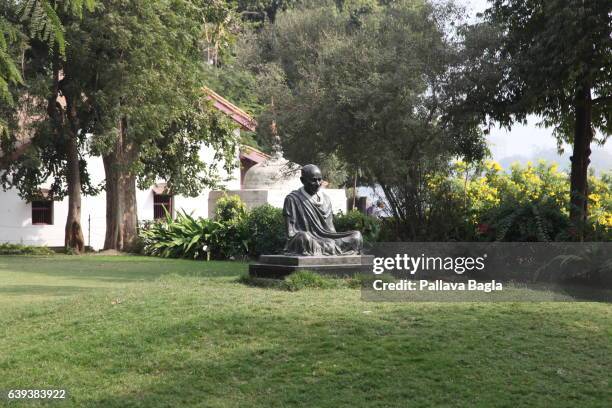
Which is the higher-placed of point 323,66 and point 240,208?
point 323,66

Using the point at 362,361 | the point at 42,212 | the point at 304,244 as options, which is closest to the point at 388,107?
the point at 304,244

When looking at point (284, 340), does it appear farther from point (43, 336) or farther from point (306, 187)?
point (306, 187)

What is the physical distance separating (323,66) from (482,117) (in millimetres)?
5577

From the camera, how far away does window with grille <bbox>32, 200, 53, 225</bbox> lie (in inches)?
1159

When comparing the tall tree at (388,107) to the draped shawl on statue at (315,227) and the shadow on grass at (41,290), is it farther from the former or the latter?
the shadow on grass at (41,290)

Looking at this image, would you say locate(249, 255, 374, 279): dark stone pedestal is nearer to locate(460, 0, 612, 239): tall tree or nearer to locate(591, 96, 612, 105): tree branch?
locate(460, 0, 612, 239): tall tree

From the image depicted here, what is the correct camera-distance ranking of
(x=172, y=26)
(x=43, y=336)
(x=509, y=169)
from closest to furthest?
(x=43, y=336) < (x=172, y=26) < (x=509, y=169)

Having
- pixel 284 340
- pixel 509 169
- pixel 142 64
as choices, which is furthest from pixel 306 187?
pixel 509 169

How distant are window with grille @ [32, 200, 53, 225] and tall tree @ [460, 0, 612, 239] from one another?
16.8m

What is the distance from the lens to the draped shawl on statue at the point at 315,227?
12656 mm

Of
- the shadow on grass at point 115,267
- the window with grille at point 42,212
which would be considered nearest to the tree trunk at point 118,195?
the shadow on grass at point 115,267

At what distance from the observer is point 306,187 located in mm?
13086

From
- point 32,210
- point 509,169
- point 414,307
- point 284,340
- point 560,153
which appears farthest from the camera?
point 32,210

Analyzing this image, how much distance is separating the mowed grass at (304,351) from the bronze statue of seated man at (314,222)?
1.83 meters
